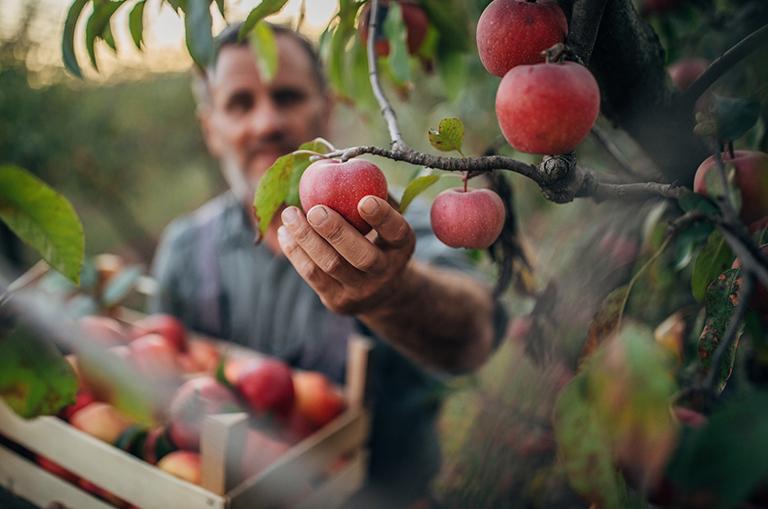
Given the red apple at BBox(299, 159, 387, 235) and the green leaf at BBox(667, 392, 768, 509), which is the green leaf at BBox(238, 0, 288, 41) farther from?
the green leaf at BBox(667, 392, 768, 509)

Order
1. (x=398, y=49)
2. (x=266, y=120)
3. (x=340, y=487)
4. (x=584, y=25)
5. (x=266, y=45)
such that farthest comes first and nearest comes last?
(x=266, y=120)
(x=340, y=487)
(x=266, y=45)
(x=398, y=49)
(x=584, y=25)

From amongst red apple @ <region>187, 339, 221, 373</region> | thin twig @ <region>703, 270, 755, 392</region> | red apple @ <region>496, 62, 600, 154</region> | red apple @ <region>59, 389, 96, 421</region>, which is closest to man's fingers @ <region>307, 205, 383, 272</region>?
red apple @ <region>496, 62, 600, 154</region>

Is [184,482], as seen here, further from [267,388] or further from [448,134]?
[448,134]

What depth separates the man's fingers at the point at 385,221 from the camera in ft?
1.34

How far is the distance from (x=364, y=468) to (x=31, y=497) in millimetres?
513

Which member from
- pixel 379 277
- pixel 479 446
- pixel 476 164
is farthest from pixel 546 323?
pixel 479 446

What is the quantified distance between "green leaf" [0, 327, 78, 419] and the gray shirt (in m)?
0.66

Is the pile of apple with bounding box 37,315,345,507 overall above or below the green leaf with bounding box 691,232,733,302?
below

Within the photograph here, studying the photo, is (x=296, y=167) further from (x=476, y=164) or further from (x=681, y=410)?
(x=681, y=410)

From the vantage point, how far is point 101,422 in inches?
30.4

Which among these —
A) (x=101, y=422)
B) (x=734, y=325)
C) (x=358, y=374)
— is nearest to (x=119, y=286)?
(x=101, y=422)

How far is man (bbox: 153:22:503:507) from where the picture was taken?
3.14 feet

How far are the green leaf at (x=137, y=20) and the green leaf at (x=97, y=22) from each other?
0.5 inches

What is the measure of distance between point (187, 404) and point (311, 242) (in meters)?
0.44
